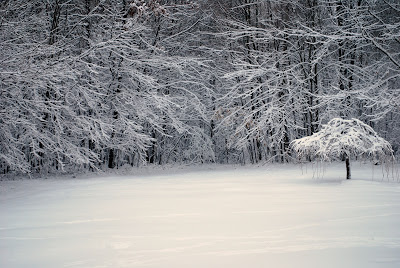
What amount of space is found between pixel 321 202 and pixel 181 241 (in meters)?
2.75

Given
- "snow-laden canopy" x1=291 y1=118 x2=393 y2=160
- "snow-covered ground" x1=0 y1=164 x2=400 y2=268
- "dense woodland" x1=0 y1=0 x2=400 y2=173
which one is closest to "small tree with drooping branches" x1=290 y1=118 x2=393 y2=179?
"snow-laden canopy" x1=291 y1=118 x2=393 y2=160

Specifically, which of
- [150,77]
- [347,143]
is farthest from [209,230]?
[150,77]

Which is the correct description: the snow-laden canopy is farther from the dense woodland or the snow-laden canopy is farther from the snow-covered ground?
the dense woodland

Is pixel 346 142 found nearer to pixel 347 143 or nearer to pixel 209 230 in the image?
pixel 347 143

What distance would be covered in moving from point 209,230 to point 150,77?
35.1 feet

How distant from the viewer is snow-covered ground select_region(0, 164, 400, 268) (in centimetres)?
304

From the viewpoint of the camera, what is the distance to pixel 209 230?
4.00m

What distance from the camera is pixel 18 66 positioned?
959 cm

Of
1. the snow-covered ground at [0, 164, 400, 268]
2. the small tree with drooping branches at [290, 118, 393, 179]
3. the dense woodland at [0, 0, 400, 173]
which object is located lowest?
the snow-covered ground at [0, 164, 400, 268]

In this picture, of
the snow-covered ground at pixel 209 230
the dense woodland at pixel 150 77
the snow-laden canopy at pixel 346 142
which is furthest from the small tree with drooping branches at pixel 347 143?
the dense woodland at pixel 150 77

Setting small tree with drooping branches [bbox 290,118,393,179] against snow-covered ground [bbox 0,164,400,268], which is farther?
small tree with drooping branches [bbox 290,118,393,179]

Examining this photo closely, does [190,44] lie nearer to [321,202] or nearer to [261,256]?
[321,202]

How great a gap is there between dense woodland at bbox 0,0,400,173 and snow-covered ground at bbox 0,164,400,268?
383 centimetres

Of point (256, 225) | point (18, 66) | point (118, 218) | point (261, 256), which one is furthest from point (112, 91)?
point (261, 256)
